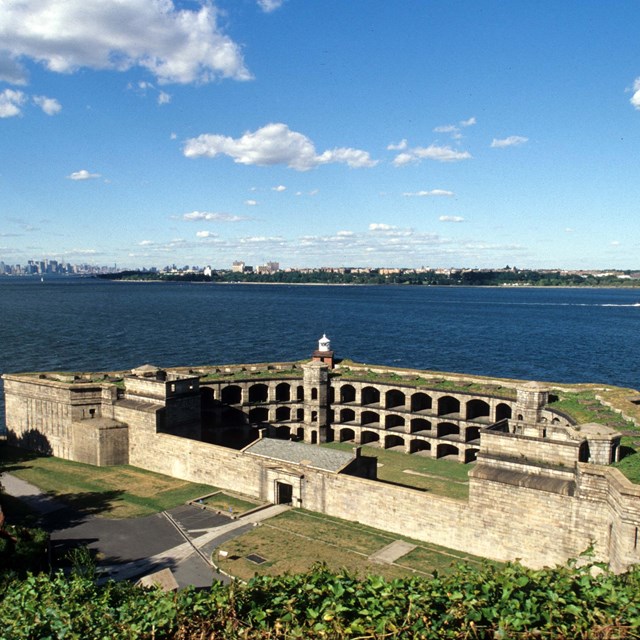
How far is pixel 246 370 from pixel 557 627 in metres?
51.6

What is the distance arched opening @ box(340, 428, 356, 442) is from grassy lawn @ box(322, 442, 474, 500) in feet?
5.97

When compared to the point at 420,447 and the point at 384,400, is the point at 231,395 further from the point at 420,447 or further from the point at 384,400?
the point at 420,447

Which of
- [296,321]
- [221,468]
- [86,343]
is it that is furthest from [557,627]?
[296,321]

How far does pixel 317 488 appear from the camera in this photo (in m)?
39.9

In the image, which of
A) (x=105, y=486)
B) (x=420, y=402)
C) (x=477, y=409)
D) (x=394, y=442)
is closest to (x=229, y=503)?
(x=105, y=486)

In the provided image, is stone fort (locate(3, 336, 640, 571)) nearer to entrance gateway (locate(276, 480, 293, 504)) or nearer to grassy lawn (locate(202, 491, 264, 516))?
entrance gateway (locate(276, 480, 293, 504))

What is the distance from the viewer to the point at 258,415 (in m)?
60.2

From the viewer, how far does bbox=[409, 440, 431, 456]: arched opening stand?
56659 mm

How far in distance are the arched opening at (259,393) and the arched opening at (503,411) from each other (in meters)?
24.0

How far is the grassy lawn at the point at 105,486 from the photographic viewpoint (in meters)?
41.1

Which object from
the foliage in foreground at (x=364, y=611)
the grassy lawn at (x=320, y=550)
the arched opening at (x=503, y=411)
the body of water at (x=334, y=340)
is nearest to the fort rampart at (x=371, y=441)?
the arched opening at (x=503, y=411)

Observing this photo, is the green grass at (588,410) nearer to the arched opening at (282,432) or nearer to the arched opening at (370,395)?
the arched opening at (370,395)

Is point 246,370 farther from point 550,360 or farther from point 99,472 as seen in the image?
point 550,360

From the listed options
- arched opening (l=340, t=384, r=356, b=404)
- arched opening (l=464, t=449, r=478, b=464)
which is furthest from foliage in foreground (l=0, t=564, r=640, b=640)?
arched opening (l=340, t=384, r=356, b=404)
